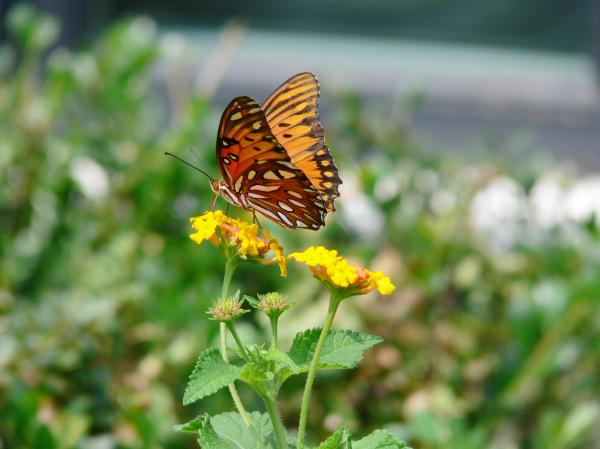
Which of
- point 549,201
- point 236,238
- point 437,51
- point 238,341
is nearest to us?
point 238,341

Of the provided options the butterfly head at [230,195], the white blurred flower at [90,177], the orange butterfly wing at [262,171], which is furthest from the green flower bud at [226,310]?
the white blurred flower at [90,177]

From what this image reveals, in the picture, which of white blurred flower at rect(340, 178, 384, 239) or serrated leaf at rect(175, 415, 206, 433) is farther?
white blurred flower at rect(340, 178, 384, 239)

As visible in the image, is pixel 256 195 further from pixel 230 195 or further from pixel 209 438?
pixel 209 438

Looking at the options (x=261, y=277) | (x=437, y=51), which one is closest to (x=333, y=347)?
(x=261, y=277)

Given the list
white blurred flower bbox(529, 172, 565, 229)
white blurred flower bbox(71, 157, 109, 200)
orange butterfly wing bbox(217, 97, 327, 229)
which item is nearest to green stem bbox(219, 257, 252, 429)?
orange butterfly wing bbox(217, 97, 327, 229)

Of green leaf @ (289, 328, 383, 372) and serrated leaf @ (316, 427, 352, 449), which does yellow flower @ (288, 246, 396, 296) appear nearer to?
green leaf @ (289, 328, 383, 372)

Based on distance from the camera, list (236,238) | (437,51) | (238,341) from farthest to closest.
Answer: (437,51) < (236,238) < (238,341)

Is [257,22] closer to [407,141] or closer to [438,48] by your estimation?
[438,48]
